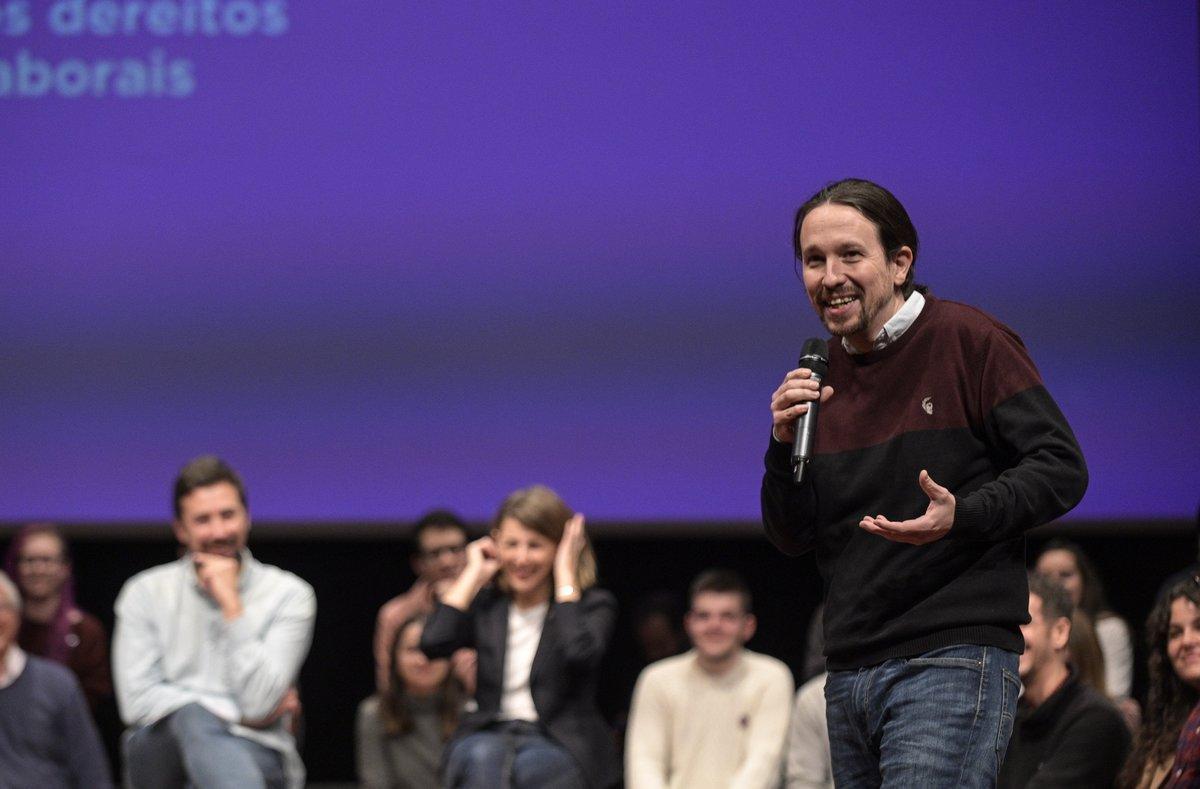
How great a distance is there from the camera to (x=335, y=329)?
5.17 m

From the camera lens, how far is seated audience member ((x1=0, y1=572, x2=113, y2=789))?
A: 4031mm

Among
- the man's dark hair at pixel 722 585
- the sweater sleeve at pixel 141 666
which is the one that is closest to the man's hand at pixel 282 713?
the sweater sleeve at pixel 141 666

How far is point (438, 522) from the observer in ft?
15.9

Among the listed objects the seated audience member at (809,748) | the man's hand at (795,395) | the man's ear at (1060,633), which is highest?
the man's hand at (795,395)

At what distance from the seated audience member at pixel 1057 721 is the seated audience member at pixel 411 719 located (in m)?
1.90

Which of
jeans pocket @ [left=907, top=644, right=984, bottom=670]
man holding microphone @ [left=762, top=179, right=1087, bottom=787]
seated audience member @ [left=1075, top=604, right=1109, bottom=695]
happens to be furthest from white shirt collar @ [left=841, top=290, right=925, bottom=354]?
seated audience member @ [left=1075, top=604, right=1109, bottom=695]

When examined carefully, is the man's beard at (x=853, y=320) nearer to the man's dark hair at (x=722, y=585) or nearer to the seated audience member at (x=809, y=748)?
the seated audience member at (x=809, y=748)

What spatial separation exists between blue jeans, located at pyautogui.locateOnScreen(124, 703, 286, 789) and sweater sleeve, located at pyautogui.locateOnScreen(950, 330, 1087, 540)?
2221 mm

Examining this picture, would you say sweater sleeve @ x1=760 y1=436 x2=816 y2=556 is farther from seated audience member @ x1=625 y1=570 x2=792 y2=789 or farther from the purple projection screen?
the purple projection screen

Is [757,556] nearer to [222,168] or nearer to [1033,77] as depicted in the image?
[1033,77]

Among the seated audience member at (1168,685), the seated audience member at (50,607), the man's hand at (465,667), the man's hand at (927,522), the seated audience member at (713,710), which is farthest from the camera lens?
the seated audience member at (50,607)

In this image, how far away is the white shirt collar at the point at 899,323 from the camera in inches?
83.7

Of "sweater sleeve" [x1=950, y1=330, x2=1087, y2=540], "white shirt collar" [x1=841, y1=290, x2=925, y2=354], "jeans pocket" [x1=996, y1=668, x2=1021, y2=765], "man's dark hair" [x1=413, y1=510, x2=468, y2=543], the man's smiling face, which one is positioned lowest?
"jeans pocket" [x1=996, y1=668, x2=1021, y2=765]

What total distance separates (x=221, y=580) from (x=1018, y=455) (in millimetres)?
2450
